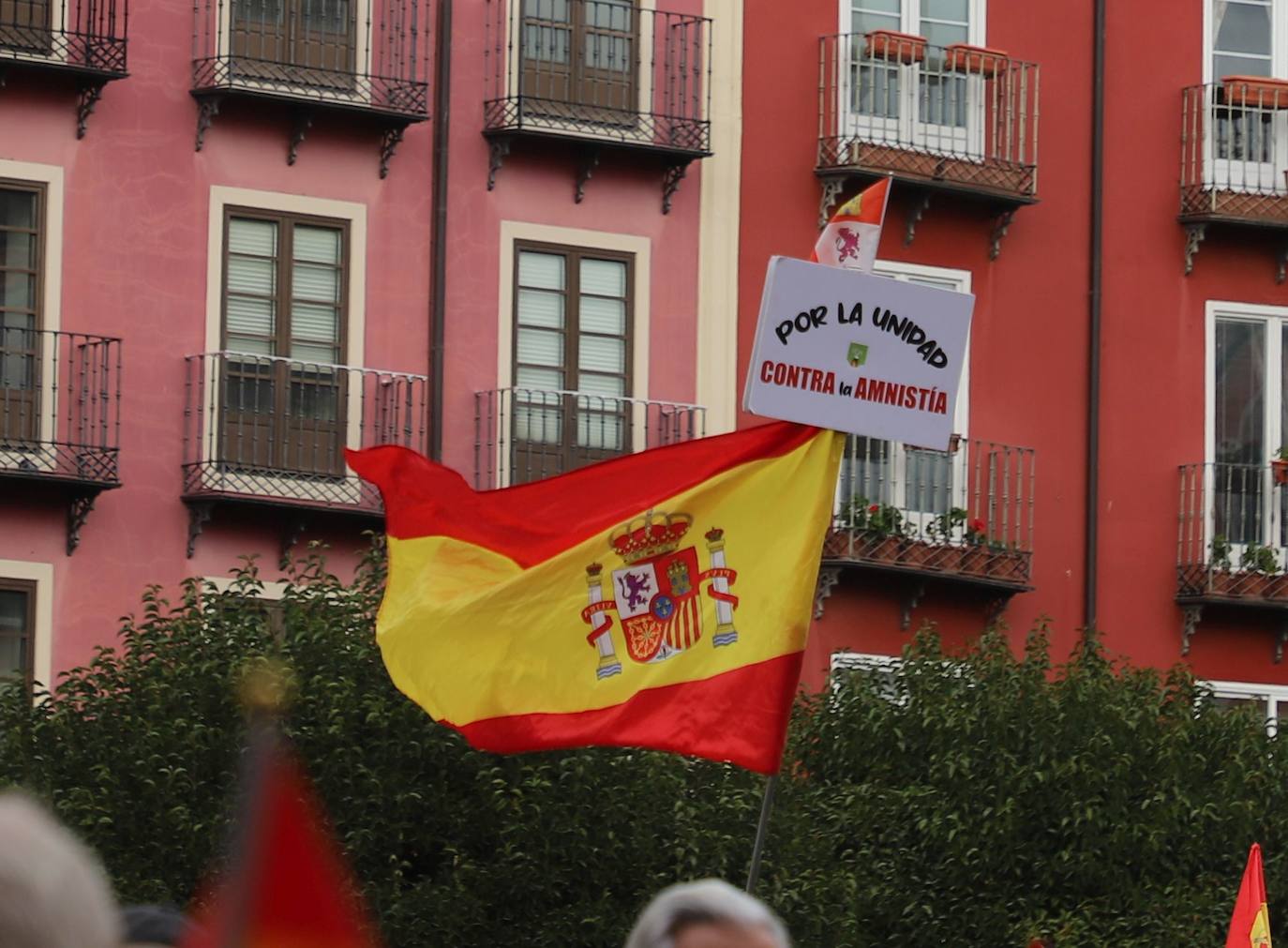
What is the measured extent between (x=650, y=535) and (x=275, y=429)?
12.3m

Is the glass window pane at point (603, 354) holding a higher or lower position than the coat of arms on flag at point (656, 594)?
higher

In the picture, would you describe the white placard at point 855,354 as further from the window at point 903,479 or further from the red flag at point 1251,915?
the window at point 903,479

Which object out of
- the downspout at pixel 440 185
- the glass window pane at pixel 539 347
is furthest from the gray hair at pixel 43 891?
the glass window pane at pixel 539 347

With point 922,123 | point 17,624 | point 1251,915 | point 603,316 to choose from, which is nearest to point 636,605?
point 1251,915

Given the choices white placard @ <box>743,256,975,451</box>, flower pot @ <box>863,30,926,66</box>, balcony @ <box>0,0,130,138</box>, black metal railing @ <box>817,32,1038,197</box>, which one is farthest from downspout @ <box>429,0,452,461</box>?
white placard @ <box>743,256,975,451</box>

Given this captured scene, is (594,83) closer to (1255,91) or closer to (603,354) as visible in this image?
(603,354)

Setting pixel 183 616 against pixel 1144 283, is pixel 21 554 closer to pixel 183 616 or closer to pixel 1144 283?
pixel 183 616

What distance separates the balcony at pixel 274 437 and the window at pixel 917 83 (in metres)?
5.37

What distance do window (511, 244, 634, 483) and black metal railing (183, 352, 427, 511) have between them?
1256mm

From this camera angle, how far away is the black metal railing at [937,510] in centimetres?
2656

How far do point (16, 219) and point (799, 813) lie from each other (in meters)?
8.20

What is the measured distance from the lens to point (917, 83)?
27.7 metres

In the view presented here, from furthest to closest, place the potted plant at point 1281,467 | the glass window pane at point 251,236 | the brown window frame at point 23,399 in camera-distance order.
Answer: the potted plant at point 1281,467 → the glass window pane at point 251,236 → the brown window frame at point 23,399

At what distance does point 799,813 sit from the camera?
21281 mm
